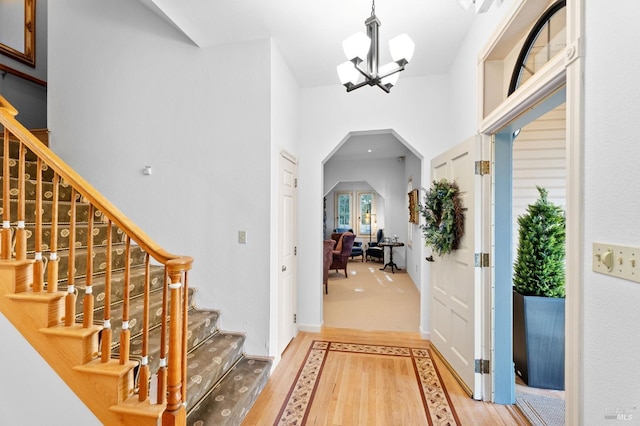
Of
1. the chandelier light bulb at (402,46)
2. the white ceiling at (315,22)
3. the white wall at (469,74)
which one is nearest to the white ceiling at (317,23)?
the white ceiling at (315,22)

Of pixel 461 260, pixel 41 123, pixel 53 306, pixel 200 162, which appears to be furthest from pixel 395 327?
pixel 41 123

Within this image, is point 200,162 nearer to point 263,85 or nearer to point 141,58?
point 263,85

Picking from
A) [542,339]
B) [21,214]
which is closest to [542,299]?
[542,339]

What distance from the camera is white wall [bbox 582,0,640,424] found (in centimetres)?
92

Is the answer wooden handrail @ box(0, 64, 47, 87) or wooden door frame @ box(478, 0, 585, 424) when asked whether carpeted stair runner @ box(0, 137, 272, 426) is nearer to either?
wooden handrail @ box(0, 64, 47, 87)

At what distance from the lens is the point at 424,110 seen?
127 inches

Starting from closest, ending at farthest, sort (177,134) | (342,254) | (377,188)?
(177,134), (342,254), (377,188)

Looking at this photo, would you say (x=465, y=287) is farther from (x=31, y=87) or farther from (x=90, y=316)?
(x=31, y=87)

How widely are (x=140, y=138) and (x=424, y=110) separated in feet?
10.3

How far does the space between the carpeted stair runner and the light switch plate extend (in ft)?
7.14

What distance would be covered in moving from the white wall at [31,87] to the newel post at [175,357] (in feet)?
13.3

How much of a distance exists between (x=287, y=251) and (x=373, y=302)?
7.18 feet

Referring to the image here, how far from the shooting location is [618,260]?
97cm

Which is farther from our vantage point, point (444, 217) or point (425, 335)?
point (425, 335)
